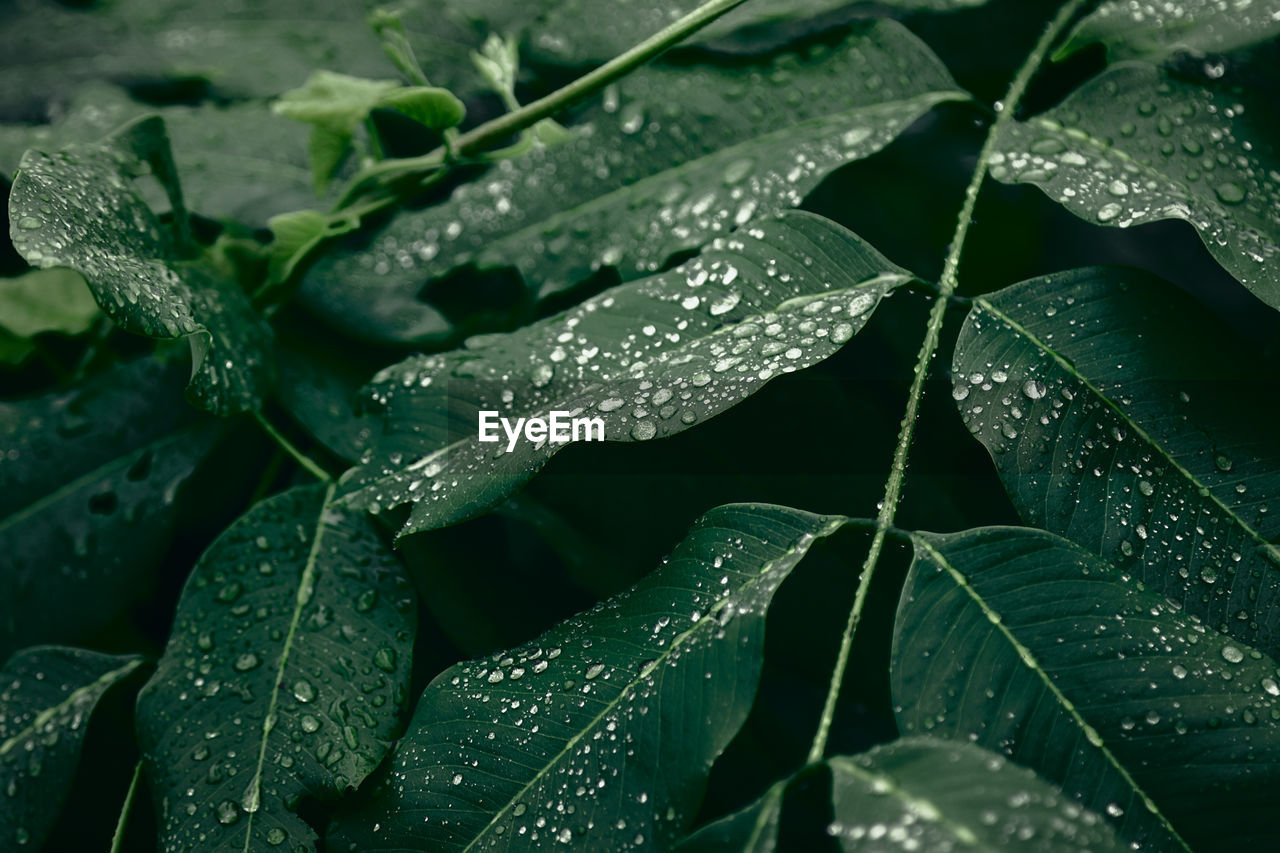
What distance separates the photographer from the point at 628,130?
0.94 meters

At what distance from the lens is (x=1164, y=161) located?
2.45ft

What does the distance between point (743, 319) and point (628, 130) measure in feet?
1.12

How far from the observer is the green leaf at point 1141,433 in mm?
611

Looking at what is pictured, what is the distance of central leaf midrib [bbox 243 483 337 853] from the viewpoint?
2.07 ft

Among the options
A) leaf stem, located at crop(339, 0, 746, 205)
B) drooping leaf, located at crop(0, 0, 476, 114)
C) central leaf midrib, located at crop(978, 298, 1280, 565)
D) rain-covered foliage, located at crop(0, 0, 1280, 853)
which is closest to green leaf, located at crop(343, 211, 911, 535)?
rain-covered foliage, located at crop(0, 0, 1280, 853)

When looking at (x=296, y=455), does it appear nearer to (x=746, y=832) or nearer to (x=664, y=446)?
(x=664, y=446)

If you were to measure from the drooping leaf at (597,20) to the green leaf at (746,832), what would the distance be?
0.81 m

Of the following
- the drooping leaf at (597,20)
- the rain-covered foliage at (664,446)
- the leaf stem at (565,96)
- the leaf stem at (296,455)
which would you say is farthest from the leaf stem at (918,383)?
the leaf stem at (296,455)

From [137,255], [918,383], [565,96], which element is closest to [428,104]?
[565,96]

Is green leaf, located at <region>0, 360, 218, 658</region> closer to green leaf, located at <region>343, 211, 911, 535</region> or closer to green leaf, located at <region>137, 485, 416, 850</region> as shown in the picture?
green leaf, located at <region>137, 485, 416, 850</region>

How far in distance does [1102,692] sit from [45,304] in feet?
3.65

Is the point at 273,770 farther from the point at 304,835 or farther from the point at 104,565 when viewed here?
the point at 104,565

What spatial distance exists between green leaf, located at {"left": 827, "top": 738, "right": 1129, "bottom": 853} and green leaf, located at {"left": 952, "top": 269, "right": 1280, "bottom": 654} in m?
0.23

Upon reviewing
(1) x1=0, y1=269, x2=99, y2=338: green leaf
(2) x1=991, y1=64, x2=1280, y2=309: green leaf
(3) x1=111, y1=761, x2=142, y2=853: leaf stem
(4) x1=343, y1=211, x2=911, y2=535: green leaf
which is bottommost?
(3) x1=111, y1=761, x2=142, y2=853: leaf stem
